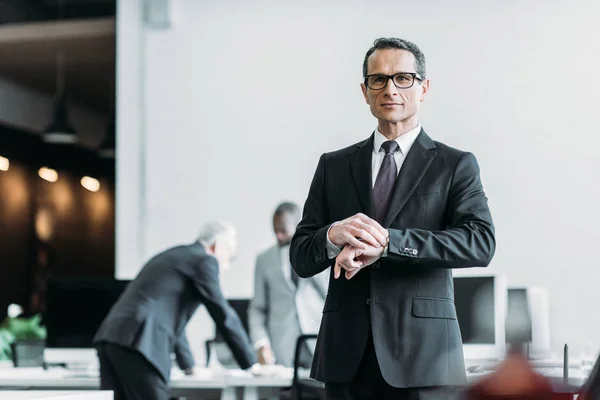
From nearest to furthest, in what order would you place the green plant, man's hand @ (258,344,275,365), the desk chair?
1. the desk chair
2. man's hand @ (258,344,275,365)
3. the green plant

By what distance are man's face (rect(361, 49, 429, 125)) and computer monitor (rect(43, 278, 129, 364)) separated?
3.34 meters

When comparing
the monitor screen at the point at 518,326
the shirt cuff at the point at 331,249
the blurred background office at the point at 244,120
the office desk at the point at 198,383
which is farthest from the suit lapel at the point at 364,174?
the blurred background office at the point at 244,120

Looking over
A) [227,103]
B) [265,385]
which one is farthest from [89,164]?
[265,385]

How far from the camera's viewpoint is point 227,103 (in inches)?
288

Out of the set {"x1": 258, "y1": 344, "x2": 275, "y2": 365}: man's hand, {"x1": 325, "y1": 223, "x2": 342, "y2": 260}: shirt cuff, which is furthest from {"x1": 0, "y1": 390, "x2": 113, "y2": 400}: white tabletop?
{"x1": 258, "y1": 344, "x2": 275, "y2": 365}: man's hand

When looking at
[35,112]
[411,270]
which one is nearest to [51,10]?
[35,112]

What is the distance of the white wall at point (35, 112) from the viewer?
766cm

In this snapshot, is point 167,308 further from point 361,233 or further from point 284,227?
point 361,233

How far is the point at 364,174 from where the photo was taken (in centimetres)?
179

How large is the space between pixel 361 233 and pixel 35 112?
21.7 feet

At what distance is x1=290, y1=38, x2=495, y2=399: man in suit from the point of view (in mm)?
1646

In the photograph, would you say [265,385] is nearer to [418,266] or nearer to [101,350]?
[101,350]

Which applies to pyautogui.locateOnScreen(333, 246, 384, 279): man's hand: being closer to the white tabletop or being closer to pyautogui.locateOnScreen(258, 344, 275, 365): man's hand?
the white tabletop

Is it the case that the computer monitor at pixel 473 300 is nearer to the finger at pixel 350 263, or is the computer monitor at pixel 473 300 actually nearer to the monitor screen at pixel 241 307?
the monitor screen at pixel 241 307
